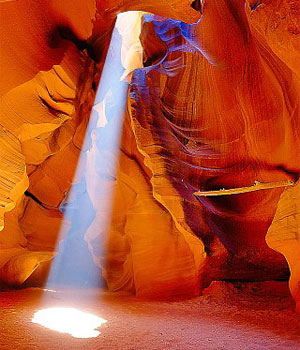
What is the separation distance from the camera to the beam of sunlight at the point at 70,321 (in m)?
3.70

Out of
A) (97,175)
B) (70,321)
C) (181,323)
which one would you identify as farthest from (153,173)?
(70,321)

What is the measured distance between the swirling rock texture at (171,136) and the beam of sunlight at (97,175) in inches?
7.0

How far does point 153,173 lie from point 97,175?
2.75 m

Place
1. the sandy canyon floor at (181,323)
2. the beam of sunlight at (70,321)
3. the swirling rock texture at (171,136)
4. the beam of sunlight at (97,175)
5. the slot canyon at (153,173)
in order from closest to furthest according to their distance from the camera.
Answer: the sandy canyon floor at (181,323), the beam of sunlight at (70,321), the slot canyon at (153,173), the swirling rock texture at (171,136), the beam of sunlight at (97,175)

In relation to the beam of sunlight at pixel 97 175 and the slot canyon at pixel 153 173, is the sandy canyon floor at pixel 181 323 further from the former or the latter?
the beam of sunlight at pixel 97 175

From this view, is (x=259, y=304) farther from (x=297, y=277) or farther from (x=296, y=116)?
(x=296, y=116)

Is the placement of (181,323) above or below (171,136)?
below

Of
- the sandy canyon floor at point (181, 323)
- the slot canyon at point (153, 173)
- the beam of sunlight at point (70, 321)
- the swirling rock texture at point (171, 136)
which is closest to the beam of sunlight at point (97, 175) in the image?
the slot canyon at point (153, 173)

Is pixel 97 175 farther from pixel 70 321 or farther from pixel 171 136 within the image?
pixel 70 321

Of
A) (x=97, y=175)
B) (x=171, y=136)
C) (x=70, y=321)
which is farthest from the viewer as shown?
(x=97, y=175)

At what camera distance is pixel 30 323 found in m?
3.93

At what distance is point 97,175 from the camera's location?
9062 millimetres

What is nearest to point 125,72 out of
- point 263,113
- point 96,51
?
point 96,51

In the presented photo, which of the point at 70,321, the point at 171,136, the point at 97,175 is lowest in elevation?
the point at 70,321
